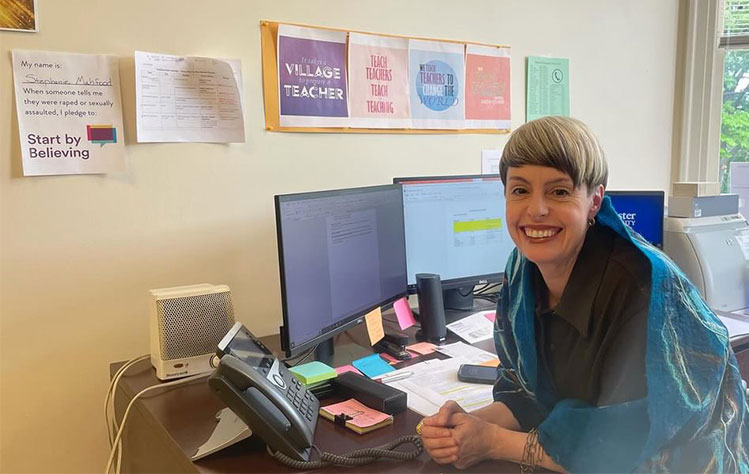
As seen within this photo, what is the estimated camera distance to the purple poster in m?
1.66

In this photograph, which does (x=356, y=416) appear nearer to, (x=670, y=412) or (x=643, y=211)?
(x=670, y=412)

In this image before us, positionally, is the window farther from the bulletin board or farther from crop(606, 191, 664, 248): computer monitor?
the bulletin board

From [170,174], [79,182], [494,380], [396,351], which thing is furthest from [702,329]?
[79,182]

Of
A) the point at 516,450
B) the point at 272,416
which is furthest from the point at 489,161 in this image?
the point at 272,416

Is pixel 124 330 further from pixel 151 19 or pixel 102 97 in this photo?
pixel 151 19

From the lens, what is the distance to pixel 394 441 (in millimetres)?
1068

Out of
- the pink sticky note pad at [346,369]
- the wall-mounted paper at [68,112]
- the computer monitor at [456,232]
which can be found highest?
the wall-mounted paper at [68,112]

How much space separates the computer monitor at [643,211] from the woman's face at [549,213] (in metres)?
0.97

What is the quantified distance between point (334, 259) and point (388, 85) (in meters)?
0.74

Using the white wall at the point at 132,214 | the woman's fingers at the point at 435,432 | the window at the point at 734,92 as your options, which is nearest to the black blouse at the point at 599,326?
the woman's fingers at the point at 435,432

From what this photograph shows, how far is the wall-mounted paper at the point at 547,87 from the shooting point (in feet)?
7.22

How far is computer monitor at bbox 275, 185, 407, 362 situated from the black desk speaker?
0.25 feet

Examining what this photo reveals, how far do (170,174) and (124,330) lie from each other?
16.5 inches

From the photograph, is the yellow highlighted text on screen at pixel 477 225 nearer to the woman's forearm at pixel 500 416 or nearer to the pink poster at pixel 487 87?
the pink poster at pixel 487 87
